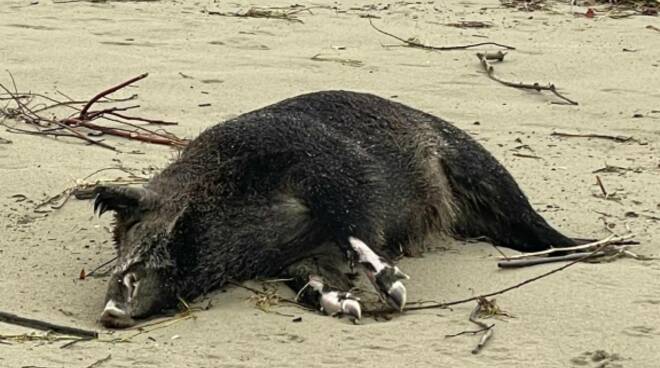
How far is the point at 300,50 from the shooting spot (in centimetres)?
971

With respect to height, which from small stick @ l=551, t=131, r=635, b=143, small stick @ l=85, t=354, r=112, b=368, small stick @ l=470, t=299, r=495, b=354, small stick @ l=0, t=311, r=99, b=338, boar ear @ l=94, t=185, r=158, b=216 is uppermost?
boar ear @ l=94, t=185, r=158, b=216

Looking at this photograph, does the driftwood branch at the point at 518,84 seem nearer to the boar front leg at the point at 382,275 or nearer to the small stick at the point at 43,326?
the boar front leg at the point at 382,275

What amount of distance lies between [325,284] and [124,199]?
85 centimetres

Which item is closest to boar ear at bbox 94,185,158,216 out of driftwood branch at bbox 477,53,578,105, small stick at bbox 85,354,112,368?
small stick at bbox 85,354,112,368

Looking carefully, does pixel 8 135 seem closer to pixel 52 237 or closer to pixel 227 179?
pixel 52 237

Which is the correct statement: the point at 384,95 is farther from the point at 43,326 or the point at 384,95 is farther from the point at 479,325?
the point at 43,326

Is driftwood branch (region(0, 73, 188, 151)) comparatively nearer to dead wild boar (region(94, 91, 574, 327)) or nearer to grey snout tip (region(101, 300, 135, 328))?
dead wild boar (region(94, 91, 574, 327))

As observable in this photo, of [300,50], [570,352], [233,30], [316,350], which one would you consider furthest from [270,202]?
[233,30]

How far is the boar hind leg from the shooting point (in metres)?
4.91

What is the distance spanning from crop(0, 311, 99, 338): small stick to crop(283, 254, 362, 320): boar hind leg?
886 mm

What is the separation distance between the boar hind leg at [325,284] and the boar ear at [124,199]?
0.64 m

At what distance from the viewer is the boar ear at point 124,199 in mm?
4961

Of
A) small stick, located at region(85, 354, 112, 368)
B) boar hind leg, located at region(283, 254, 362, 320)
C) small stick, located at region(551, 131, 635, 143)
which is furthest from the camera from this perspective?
small stick, located at region(551, 131, 635, 143)

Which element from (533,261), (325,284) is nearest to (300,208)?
(325,284)
